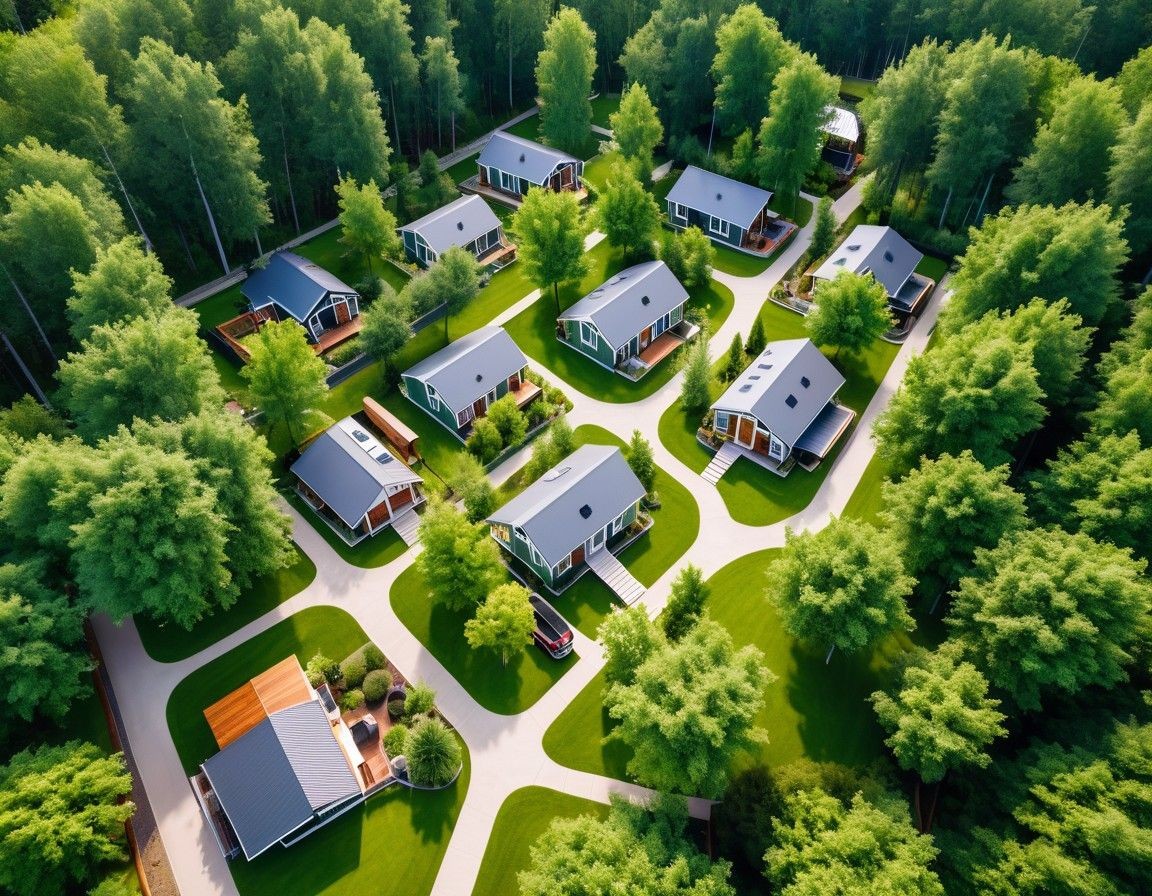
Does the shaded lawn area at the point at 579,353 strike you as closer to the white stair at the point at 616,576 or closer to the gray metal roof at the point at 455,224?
the gray metal roof at the point at 455,224

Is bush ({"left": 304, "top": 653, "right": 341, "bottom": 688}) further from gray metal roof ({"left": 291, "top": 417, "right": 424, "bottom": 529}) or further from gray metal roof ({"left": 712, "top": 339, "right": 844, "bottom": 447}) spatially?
gray metal roof ({"left": 712, "top": 339, "right": 844, "bottom": 447})

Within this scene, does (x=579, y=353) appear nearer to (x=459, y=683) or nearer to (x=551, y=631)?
(x=551, y=631)

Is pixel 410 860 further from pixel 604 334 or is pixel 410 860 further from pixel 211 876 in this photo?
pixel 604 334

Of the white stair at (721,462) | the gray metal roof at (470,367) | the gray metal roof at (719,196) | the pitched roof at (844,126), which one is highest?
the pitched roof at (844,126)

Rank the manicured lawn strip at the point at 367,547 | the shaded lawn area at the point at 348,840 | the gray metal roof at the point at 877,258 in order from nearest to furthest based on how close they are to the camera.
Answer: the shaded lawn area at the point at 348,840 < the manicured lawn strip at the point at 367,547 < the gray metal roof at the point at 877,258

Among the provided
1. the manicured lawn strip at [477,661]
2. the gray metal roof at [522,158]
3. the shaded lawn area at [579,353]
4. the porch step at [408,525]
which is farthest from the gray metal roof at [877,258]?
the manicured lawn strip at [477,661]

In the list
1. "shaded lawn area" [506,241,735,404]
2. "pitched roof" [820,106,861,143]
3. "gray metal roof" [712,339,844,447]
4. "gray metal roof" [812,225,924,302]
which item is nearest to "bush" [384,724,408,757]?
"shaded lawn area" [506,241,735,404]

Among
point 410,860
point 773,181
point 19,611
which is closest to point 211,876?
point 410,860
